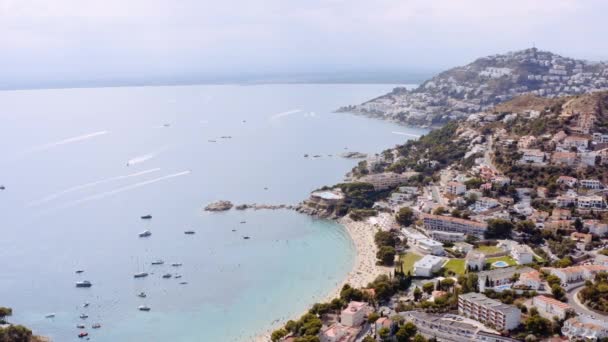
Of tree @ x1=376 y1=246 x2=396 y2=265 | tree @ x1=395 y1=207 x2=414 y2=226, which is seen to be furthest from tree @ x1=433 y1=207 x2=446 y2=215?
tree @ x1=376 y1=246 x2=396 y2=265

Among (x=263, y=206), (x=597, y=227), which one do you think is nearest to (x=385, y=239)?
(x=597, y=227)

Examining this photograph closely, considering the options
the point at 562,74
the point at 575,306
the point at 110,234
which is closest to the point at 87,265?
the point at 110,234

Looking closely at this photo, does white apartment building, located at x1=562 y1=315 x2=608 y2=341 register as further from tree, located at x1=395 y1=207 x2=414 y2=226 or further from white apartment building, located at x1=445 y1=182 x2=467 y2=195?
white apartment building, located at x1=445 y1=182 x2=467 y2=195

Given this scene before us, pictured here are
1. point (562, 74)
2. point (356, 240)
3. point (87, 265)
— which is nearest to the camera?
point (87, 265)

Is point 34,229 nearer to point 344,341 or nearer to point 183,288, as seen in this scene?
point 183,288

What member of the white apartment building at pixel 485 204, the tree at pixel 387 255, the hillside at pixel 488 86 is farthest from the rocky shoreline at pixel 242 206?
the hillside at pixel 488 86

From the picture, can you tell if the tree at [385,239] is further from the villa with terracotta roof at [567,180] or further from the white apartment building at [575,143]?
the white apartment building at [575,143]

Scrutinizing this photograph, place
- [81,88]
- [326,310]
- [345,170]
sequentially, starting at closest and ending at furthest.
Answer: [326,310] < [345,170] < [81,88]
